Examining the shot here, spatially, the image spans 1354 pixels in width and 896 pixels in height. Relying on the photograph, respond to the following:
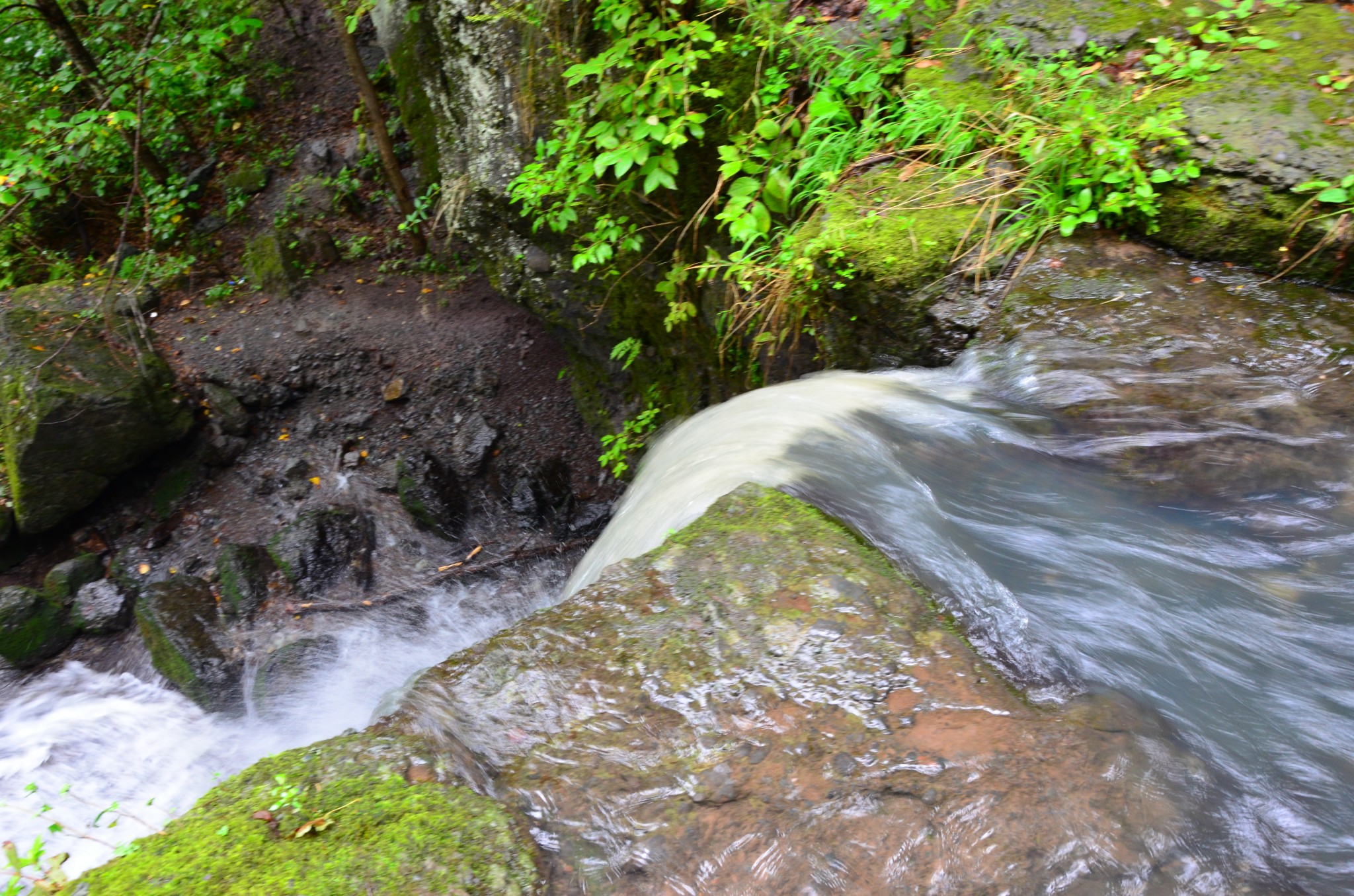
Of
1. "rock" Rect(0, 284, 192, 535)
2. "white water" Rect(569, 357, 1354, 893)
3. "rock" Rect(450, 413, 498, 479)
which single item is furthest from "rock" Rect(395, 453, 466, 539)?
"white water" Rect(569, 357, 1354, 893)

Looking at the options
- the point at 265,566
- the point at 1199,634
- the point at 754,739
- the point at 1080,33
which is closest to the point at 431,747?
the point at 754,739

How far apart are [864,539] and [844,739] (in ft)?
2.31

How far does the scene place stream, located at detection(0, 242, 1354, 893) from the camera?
→ 1.86 meters

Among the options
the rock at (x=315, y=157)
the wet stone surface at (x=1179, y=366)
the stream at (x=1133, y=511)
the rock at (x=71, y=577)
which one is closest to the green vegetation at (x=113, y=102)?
the rock at (x=315, y=157)

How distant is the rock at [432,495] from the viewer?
6.00 meters

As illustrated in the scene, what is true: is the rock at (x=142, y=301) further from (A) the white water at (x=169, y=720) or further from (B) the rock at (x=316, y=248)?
(A) the white water at (x=169, y=720)

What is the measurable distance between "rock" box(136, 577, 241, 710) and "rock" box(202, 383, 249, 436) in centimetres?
143

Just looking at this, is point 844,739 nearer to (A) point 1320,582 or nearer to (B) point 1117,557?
A: (B) point 1117,557

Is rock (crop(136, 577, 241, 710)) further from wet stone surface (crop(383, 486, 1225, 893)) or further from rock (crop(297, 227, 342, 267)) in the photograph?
wet stone surface (crop(383, 486, 1225, 893))

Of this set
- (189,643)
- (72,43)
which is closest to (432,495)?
(189,643)

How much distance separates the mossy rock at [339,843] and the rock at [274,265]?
21.3ft

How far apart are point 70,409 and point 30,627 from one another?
5.13 ft

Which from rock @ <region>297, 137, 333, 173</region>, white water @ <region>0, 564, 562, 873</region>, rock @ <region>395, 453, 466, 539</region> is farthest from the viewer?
rock @ <region>297, 137, 333, 173</region>

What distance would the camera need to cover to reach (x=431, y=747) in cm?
172
